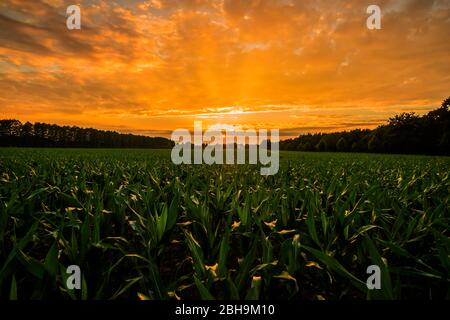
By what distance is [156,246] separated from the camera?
2.34 m

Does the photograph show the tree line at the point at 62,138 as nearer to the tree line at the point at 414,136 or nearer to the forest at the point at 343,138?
the forest at the point at 343,138

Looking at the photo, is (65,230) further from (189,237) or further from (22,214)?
(189,237)

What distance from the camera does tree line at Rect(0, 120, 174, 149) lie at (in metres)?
85.0

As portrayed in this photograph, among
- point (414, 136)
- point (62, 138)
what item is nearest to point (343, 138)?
point (414, 136)

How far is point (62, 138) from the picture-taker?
100562 millimetres

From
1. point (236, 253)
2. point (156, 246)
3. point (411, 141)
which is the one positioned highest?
point (411, 141)

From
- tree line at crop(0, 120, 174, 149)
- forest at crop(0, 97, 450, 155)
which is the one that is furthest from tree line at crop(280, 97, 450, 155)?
tree line at crop(0, 120, 174, 149)

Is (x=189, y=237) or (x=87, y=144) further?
(x=87, y=144)

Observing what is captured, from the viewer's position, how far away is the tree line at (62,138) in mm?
85000

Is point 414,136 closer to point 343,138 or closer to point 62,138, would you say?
point 343,138

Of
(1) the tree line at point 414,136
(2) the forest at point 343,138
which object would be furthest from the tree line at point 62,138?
(1) the tree line at point 414,136

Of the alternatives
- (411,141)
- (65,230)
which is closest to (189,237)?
(65,230)
